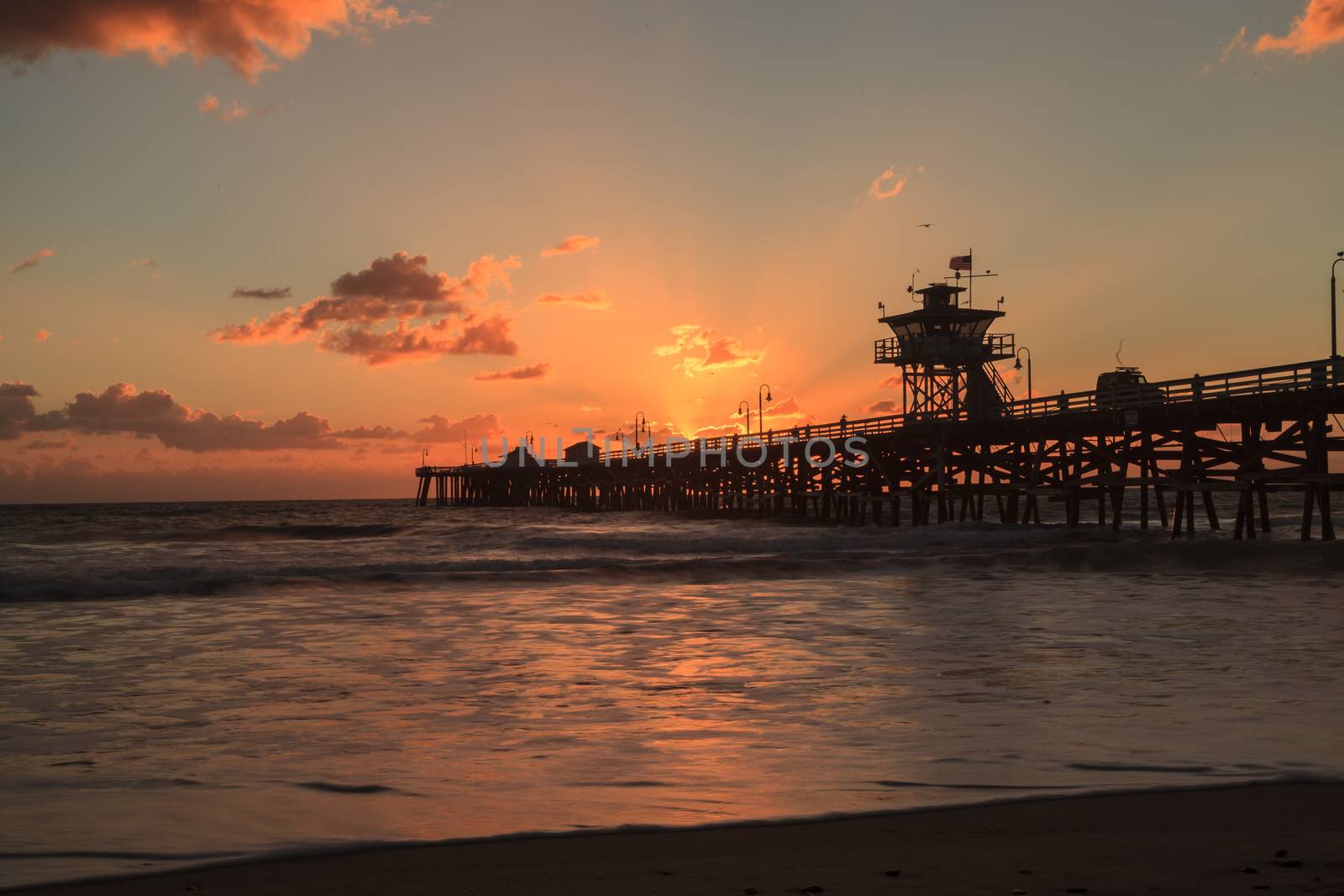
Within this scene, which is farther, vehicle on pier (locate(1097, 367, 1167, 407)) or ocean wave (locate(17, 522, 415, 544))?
ocean wave (locate(17, 522, 415, 544))

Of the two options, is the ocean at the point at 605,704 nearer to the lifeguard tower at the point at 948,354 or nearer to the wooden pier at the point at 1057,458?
the wooden pier at the point at 1057,458

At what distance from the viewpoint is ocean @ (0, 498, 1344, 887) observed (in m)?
5.41

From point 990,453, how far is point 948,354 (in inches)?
974

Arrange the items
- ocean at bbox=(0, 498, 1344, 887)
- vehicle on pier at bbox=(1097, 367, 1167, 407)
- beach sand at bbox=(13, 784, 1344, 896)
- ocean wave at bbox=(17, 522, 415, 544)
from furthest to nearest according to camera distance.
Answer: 1. ocean wave at bbox=(17, 522, 415, 544)
2. vehicle on pier at bbox=(1097, 367, 1167, 407)
3. ocean at bbox=(0, 498, 1344, 887)
4. beach sand at bbox=(13, 784, 1344, 896)

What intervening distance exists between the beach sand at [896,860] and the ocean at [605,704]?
0.28 metres

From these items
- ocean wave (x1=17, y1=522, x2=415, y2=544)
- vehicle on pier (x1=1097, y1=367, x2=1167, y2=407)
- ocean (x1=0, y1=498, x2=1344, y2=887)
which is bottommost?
ocean wave (x1=17, y1=522, x2=415, y2=544)

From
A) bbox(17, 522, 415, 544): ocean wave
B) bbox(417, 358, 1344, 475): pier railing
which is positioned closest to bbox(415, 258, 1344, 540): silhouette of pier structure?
bbox(417, 358, 1344, 475): pier railing

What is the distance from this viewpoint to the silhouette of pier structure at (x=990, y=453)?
26.6m

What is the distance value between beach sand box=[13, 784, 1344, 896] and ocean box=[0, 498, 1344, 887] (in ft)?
→ 0.90

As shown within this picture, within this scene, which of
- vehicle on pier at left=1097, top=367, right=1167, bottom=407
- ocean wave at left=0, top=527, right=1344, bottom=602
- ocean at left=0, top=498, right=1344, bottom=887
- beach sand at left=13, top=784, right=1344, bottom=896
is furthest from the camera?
vehicle on pier at left=1097, top=367, right=1167, bottom=407

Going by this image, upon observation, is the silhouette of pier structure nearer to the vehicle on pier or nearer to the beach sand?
the vehicle on pier

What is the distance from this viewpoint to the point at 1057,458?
35156 mm

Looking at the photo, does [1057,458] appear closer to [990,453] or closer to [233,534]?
[990,453]

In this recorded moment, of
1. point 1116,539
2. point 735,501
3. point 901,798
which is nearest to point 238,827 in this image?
point 901,798
